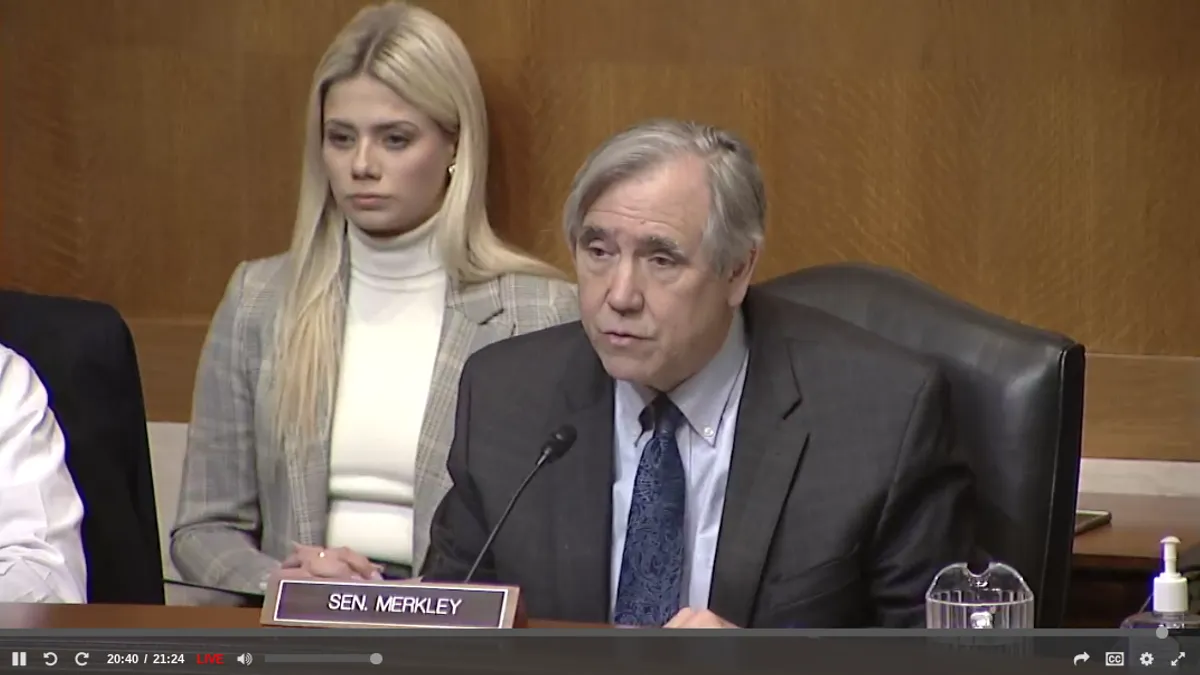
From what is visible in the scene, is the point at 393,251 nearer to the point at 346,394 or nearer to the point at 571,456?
the point at 346,394

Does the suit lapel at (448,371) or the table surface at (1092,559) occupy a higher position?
the suit lapel at (448,371)

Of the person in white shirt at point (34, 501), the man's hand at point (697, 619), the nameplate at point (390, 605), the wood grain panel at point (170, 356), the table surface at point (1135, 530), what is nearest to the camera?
the nameplate at point (390, 605)

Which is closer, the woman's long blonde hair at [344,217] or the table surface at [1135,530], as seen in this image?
the table surface at [1135,530]

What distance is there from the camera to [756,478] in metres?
2.25

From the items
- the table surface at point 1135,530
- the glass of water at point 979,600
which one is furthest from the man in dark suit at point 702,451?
the table surface at point 1135,530

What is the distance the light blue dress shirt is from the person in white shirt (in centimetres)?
65

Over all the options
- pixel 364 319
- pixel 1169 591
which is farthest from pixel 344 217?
pixel 1169 591

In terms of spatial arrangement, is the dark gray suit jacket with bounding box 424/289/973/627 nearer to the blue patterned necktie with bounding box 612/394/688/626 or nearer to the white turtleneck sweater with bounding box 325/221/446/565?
the blue patterned necktie with bounding box 612/394/688/626

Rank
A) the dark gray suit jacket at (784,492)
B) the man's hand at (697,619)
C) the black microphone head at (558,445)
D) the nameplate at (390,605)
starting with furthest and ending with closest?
1. the dark gray suit jacket at (784,492)
2. the black microphone head at (558,445)
3. the man's hand at (697,619)
4. the nameplate at (390,605)

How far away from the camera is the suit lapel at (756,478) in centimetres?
222

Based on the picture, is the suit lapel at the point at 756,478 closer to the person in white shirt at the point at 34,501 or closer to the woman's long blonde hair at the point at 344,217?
the person in white shirt at the point at 34,501

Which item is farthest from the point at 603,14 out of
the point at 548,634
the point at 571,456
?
the point at 548,634
